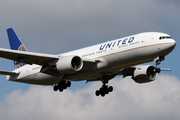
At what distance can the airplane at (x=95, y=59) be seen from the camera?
36344mm

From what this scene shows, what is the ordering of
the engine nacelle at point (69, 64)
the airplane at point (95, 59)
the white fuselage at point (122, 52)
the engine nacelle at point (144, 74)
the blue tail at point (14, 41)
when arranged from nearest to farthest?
the white fuselage at point (122, 52), the airplane at point (95, 59), the engine nacelle at point (69, 64), the engine nacelle at point (144, 74), the blue tail at point (14, 41)

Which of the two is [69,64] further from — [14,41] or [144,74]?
[14,41]

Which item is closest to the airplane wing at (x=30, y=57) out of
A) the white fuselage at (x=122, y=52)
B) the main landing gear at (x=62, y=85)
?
the white fuselage at (x=122, y=52)

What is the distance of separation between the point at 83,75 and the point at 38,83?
7058 mm

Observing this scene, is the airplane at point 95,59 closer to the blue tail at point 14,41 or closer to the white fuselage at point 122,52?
the white fuselage at point 122,52

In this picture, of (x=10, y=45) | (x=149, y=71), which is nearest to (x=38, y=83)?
(x=10, y=45)

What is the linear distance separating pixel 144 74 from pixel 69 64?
38.1 feet

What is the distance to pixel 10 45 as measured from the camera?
172ft

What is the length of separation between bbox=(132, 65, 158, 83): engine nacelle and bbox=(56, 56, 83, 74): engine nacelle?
10190 mm

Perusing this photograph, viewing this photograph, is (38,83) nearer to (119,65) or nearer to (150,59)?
(119,65)

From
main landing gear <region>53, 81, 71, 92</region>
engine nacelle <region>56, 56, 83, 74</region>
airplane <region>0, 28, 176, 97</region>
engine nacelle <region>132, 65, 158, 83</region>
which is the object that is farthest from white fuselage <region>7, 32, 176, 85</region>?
engine nacelle <region>132, 65, 158, 83</region>

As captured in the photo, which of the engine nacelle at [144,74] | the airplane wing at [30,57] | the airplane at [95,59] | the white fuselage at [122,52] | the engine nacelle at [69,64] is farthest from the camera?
the engine nacelle at [144,74]

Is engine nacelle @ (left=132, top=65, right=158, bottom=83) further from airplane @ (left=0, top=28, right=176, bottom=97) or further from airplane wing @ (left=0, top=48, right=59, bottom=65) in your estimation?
airplane wing @ (left=0, top=48, right=59, bottom=65)

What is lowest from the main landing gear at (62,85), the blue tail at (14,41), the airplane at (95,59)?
the main landing gear at (62,85)
